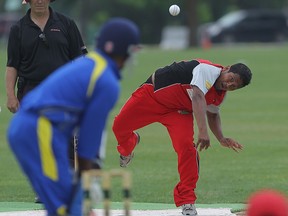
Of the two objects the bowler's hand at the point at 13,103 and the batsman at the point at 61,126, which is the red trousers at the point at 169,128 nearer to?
the bowler's hand at the point at 13,103

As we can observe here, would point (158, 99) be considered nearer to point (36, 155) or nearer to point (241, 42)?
point (36, 155)

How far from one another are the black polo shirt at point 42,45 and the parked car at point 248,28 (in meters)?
54.5

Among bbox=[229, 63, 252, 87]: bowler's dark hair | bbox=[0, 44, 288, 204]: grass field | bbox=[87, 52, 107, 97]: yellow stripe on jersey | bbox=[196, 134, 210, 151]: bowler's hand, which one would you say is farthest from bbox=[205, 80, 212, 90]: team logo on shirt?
bbox=[87, 52, 107, 97]: yellow stripe on jersey

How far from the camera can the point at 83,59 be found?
702 centimetres

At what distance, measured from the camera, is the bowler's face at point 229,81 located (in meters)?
10.0

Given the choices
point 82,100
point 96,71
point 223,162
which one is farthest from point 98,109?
point 223,162

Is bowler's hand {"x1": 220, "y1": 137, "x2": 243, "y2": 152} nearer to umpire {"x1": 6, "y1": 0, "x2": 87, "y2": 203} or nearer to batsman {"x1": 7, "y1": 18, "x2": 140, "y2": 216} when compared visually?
umpire {"x1": 6, "y1": 0, "x2": 87, "y2": 203}

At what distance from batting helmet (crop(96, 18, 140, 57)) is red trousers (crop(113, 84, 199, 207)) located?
3422mm

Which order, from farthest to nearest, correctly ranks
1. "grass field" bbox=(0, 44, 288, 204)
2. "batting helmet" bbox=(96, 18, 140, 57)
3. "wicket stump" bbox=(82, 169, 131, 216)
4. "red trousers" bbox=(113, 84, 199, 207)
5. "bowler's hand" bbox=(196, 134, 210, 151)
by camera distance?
"grass field" bbox=(0, 44, 288, 204)
"red trousers" bbox=(113, 84, 199, 207)
"bowler's hand" bbox=(196, 134, 210, 151)
"batting helmet" bbox=(96, 18, 140, 57)
"wicket stump" bbox=(82, 169, 131, 216)

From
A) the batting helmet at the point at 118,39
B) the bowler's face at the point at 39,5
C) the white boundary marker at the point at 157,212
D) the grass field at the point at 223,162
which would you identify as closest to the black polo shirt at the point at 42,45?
the bowler's face at the point at 39,5

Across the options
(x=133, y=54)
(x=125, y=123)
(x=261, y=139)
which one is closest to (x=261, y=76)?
(x=261, y=139)

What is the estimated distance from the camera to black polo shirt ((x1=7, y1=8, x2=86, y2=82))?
34.8 ft

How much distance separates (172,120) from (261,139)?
805 cm

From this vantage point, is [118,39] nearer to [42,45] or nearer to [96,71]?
[96,71]
